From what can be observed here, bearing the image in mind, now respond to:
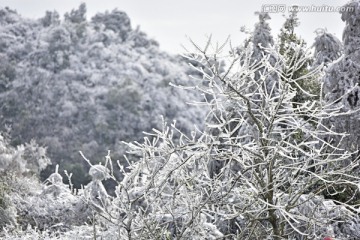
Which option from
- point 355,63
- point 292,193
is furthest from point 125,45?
point 292,193

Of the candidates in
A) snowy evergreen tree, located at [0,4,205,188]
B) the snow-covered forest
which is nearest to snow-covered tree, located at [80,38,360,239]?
the snow-covered forest

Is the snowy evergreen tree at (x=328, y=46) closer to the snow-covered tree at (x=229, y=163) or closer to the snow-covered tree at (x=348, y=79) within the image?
the snow-covered tree at (x=348, y=79)

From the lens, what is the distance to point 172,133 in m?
3.93

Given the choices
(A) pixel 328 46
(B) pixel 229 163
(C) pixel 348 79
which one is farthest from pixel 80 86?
(B) pixel 229 163

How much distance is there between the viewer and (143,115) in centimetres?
4053

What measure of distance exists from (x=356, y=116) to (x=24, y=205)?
8.76 metres

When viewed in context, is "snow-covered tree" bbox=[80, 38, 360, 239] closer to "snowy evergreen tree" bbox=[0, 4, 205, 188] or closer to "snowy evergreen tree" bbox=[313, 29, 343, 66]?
"snowy evergreen tree" bbox=[313, 29, 343, 66]

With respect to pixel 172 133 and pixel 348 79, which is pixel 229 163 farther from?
pixel 348 79

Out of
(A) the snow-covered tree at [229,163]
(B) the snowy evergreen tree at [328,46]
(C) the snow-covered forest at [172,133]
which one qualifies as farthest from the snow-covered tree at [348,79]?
(A) the snow-covered tree at [229,163]

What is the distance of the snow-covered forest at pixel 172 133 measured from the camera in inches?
148

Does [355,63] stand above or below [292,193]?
above

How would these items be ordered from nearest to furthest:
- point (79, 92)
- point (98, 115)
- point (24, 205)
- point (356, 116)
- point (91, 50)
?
point (356, 116), point (24, 205), point (98, 115), point (79, 92), point (91, 50)

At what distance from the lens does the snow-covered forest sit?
12.3ft

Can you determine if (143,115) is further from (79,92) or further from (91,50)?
(91,50)
